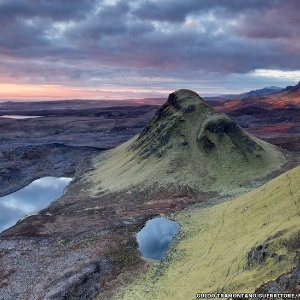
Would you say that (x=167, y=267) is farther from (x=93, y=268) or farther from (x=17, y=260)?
(x=17, y=260)

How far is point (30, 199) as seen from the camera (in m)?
75.6

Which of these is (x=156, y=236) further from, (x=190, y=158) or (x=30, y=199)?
(x=30, y=199)

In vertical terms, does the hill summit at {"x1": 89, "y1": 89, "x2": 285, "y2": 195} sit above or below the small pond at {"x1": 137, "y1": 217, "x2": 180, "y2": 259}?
above

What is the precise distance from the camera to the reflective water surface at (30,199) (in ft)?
215

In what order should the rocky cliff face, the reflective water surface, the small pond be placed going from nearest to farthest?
the rocky cliff face → the small pond → the reflective water surface

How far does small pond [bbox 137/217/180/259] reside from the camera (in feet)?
140

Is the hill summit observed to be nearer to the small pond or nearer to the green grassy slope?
the small pond

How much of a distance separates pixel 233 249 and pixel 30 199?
53.5 metres

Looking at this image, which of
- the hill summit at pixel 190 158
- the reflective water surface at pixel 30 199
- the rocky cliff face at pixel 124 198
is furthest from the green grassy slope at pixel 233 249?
the reflective water surface at pixel 30 199

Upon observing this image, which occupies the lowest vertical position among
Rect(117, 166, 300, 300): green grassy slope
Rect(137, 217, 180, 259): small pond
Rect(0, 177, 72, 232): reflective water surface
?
Rect(0, 177, 72, 232): reflective water surface

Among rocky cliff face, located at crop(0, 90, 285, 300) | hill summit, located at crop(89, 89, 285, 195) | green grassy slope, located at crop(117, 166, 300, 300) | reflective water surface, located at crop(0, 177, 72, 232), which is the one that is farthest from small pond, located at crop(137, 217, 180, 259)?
reflective water surface, located at crop(0, 177, 72, 232)

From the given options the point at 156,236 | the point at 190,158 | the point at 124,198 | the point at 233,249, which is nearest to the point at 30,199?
the point at 124,198

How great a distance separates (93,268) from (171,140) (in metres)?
42.7

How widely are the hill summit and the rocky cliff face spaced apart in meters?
0.20
